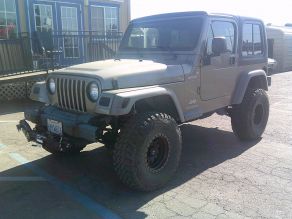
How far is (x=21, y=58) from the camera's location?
34.1 feet

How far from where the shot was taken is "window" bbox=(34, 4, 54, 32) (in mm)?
12680

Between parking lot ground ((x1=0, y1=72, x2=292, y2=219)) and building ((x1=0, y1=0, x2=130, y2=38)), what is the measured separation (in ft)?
22.6

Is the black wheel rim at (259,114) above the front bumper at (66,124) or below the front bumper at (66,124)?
below

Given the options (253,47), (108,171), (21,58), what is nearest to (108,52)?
(21,58)

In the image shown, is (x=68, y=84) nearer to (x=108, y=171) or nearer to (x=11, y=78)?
(x=108, y=171)

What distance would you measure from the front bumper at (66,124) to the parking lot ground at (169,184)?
64 cm

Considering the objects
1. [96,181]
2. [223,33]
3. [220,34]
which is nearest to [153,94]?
[96,181]

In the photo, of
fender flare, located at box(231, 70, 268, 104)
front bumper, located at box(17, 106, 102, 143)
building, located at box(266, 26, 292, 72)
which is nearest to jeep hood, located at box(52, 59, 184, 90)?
front bumper, located at box(17, 106, 102, 143)

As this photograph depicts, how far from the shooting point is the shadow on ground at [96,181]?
388cm

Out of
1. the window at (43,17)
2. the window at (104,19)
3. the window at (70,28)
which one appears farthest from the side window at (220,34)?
the window at (104,19)

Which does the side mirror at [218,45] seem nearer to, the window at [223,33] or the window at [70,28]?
the window at [223,33]

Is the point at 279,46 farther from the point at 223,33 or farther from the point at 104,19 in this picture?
the point at 223,33

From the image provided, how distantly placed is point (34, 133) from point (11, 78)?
5360 millimetres

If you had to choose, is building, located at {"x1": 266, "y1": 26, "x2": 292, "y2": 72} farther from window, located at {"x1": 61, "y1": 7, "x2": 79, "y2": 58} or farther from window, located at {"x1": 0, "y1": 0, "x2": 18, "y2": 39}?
window, located at {"x1": 0, "y1": 0, "x2": 18, "y2": 39}
